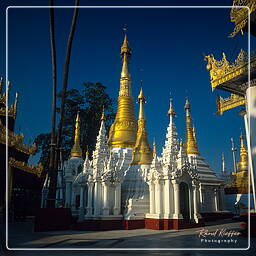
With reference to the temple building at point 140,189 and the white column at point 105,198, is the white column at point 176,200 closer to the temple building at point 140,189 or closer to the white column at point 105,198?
the temple building at point 140,189

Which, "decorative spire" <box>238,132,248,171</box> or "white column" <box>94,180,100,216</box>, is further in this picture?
"decorative spire" <box>238,132,248,171</box>

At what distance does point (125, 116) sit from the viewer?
83.5ft

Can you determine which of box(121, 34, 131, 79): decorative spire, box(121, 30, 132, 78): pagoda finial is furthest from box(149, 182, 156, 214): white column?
box(121, 30, 132, 78): pagoda finial

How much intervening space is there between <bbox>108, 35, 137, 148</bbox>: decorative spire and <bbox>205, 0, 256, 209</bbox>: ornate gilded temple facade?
441 inches

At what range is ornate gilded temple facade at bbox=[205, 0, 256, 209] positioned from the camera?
9.91m

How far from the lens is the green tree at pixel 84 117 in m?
35.9

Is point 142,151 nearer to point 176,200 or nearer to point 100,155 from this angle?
point 100,155

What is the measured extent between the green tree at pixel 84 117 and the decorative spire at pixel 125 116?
9.95 meters

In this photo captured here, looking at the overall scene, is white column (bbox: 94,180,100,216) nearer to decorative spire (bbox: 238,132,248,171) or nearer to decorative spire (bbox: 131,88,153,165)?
decorative spire (bbox: 131,88,153,165)

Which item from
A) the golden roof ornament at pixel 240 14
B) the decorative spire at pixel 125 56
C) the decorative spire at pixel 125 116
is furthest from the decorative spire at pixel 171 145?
the decorative spire at pixel 125 56

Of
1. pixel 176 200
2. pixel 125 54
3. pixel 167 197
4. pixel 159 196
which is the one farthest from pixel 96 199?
pixel 125 54

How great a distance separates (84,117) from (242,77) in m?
27.5

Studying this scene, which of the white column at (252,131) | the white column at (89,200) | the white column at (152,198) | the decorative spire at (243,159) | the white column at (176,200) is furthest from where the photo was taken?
the decorative spire at (243,159)

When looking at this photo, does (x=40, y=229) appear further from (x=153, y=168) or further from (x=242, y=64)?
(x=242, y=64)
